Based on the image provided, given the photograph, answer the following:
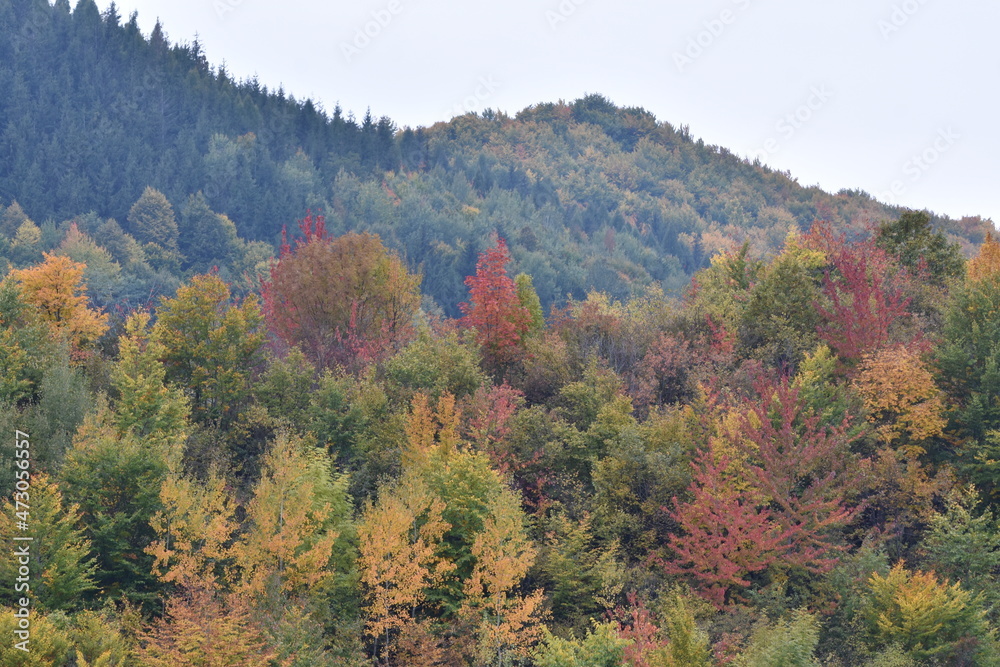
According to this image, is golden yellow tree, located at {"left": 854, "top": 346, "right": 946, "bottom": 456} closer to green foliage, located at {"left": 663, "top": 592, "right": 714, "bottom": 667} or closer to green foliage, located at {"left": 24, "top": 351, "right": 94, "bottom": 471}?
green foliage, located at {"left": 663, "top": 592, "right": 714, "bottom": 667}

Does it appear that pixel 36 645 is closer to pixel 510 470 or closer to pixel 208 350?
pixel 208 350

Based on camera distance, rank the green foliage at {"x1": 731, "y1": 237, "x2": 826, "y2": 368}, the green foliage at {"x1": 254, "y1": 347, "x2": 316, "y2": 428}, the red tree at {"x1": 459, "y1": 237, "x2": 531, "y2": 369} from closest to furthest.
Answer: the green foliage at {"x1": 254, "y1": 347, "x2": 316, "y2": 428}
the green foliage at {"x1": 731, "y1": 237, "x2": 826, "y2": 368}
the red tree at {"x1": 459, "y1": 237, "x2": 531, "y2": 369}

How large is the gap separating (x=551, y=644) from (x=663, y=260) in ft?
419

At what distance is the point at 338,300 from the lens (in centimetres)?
4962

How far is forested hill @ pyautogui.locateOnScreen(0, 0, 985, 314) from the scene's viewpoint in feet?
380

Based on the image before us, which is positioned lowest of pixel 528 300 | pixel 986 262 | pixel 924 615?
pixel 924 615

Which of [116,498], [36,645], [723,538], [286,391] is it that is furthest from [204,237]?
[723,538]

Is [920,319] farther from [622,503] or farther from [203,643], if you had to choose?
[203,643]

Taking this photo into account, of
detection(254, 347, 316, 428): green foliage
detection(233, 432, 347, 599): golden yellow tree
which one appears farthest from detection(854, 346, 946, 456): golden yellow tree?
detection(254, 347, 316, 428): green foliage

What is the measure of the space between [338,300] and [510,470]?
52.0ft

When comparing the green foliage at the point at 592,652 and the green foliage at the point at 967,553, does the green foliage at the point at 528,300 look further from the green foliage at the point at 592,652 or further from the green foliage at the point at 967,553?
the green foliage at the point at 592,652

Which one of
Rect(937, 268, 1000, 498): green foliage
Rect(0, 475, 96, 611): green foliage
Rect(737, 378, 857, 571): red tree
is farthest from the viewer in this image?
Rect(937, 268, 1000, 498): green foliage

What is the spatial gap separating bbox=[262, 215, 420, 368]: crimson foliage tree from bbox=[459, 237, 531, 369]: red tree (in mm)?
4777

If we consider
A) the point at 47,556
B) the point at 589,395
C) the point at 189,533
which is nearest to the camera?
the point at 47,556
